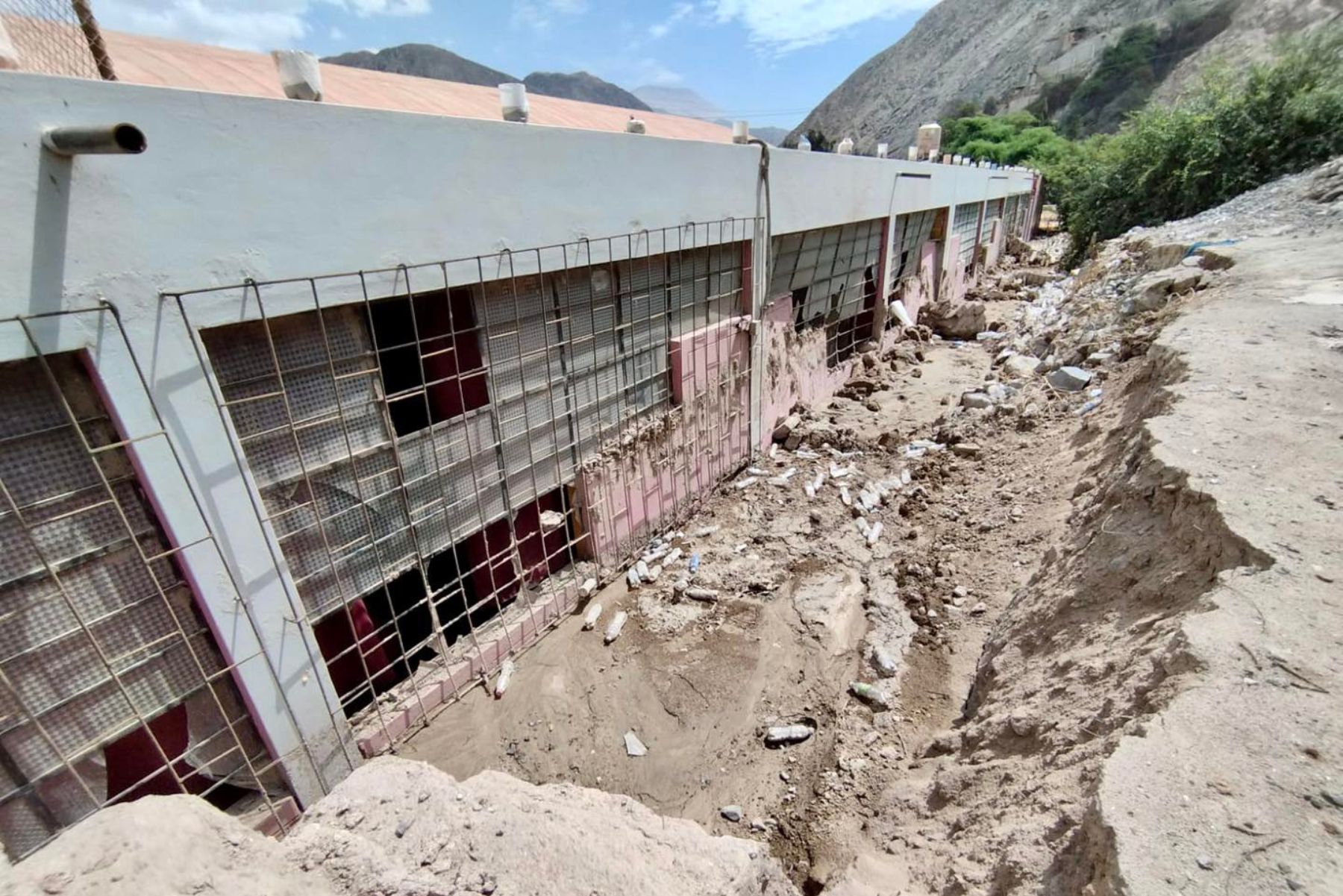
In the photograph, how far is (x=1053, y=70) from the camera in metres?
52.7

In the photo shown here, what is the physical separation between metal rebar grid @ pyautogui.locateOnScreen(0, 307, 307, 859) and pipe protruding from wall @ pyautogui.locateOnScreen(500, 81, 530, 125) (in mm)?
2747

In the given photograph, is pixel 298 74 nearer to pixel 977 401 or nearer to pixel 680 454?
pixel 680 454

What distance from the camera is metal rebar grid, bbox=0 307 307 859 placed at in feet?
7.76

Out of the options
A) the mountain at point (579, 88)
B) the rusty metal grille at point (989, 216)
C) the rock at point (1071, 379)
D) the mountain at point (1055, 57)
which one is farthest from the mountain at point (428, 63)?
the rock at point (1071, 379)

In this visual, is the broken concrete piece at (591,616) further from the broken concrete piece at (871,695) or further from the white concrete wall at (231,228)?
the broken concrete piece at (871,695)

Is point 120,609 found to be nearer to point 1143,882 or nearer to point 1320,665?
point 1143,882

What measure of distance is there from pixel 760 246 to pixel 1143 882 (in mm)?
6278

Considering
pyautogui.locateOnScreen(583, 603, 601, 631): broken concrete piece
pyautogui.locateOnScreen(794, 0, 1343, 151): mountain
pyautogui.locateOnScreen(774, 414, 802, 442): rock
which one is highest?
pyautogui.locateOnScreen(794, 0, 1343, 151): mountain

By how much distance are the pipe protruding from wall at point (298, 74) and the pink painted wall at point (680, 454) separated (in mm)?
3095

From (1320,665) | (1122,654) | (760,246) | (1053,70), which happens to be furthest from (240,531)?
(1053,70)

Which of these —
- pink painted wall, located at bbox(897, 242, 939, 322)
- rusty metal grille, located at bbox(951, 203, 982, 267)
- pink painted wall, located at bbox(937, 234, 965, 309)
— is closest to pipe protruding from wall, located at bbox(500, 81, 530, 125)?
pink painted wall, located at bbox(897, 242, 939, 322)

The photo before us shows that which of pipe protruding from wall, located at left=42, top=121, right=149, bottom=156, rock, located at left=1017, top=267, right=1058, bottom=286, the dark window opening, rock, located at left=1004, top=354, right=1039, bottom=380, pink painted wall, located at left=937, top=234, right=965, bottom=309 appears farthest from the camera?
rock, located at left=1017, top=267, right=1058, bottom=286

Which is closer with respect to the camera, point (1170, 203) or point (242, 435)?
point (242, 435)

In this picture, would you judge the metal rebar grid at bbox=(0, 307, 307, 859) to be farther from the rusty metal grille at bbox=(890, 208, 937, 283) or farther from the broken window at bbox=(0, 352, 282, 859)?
the rusty metal grille at bbox=(890, 208, 937, 283)
